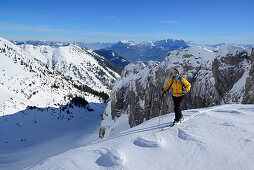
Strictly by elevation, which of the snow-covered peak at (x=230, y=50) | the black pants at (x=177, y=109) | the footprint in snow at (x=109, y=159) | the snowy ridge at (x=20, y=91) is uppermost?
the snow-covered peak at (x=230, y=50)

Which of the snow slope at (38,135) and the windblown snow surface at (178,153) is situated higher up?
the windblown snow surface at (178,153)

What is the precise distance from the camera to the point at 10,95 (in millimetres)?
61594

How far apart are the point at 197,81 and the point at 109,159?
21.6 m

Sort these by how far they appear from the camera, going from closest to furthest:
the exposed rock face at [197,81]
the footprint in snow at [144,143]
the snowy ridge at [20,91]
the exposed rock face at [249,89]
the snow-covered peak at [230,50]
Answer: the footprint in snow at [144,143]
the exposed rock face at [249,89]
the exposed rock face at [197,81]
the snow-covered peak at [230,50]
the snowy ridge at [20,91]

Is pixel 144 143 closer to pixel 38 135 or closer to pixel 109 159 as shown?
pixel 109 159

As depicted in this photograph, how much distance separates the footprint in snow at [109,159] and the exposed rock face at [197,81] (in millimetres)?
16106

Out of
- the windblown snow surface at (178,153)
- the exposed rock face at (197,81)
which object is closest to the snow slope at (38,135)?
the exposed rock face at (197,81)

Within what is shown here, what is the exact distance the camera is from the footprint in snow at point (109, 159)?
5.12 metres

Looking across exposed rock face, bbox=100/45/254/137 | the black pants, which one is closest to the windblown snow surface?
the black pants

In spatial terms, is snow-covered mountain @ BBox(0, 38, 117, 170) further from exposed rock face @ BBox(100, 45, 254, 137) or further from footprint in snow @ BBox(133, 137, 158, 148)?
footprint in snow @ BBox(133, 137, 158, 148)

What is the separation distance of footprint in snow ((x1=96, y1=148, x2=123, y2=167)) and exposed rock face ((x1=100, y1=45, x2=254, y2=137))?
1611 centimetres

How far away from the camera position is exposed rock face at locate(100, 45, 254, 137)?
63.5ft

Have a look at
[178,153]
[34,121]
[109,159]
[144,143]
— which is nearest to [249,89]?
[178,153]

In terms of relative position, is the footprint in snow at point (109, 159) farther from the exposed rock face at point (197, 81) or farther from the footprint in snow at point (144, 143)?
the exposed rock face at point (197, 81)
